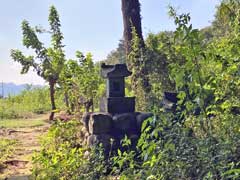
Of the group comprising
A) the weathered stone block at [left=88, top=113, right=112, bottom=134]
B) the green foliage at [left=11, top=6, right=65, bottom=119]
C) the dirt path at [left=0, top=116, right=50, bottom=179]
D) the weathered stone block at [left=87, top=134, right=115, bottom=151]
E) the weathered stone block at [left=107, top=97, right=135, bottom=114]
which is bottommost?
the dirt path at [left=0, top=116, right=50, bottom=179]

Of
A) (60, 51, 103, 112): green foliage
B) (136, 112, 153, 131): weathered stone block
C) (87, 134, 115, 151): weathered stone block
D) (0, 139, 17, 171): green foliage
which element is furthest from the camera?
(60, 51, 103, 112): green foliage

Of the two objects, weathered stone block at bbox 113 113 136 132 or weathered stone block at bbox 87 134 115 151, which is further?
weathered stone block at bbox 113 113 136 132

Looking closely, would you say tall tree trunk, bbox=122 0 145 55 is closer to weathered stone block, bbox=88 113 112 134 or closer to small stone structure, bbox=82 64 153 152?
small stone structure, bbox=82 64 153 152

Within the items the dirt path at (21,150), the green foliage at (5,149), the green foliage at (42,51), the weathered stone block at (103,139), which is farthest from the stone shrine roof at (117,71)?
the green foliage at (42,51)

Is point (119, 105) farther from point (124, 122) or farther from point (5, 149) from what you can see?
point (5, 149)

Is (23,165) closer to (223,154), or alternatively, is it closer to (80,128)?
(80,128)

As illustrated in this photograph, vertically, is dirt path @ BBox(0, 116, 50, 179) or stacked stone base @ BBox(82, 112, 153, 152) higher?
stacked stone base @ BBox(82, 112, 153, 152)

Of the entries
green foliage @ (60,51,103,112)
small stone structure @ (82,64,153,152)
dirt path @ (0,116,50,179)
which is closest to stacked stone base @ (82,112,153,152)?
small stone structure @ (82,64,153,152)

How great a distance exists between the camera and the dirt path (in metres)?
3.93

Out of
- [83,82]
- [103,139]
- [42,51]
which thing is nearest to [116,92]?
[103,139]

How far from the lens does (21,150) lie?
529 centimetres

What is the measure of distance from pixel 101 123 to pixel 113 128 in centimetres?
15

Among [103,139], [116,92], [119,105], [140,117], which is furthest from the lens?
[116,92]

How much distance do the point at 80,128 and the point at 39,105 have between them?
6.60m
